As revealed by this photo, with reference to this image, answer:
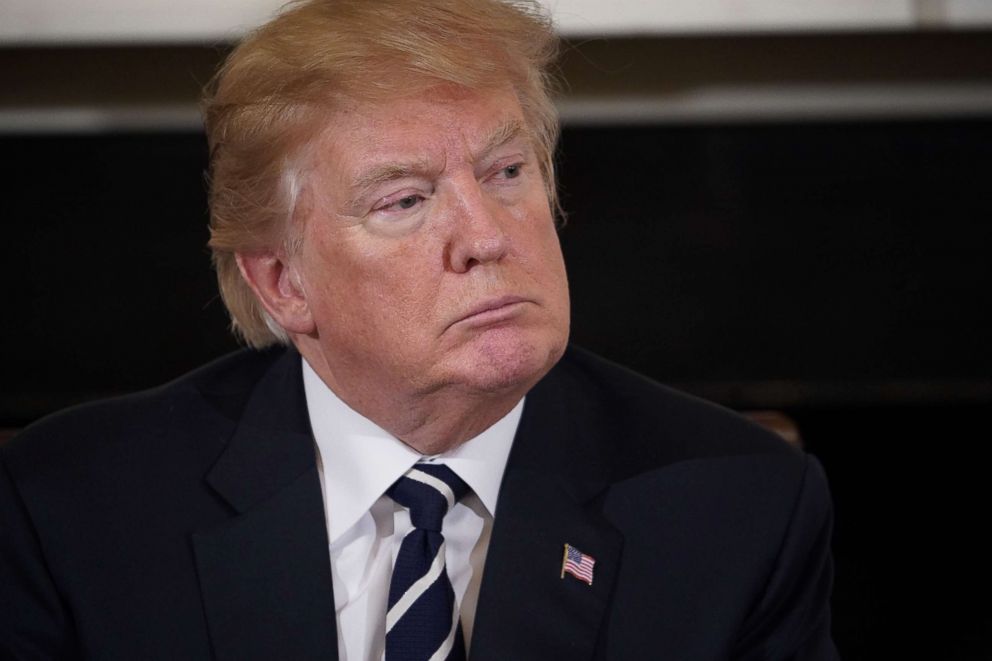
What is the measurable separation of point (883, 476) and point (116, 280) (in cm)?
183

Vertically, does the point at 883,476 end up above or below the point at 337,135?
below

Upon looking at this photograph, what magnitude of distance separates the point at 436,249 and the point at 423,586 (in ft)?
1.27

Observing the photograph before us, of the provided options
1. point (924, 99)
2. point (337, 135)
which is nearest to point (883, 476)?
point (924, 99)

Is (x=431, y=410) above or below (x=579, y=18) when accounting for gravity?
below

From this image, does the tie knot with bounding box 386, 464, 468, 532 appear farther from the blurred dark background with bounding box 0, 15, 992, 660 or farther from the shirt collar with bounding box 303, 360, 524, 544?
the blurred dark background with bounding box 0, 15, 992, 660

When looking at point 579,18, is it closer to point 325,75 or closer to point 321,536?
point 325,75

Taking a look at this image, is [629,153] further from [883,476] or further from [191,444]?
[191,444]

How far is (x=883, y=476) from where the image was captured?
309 cm

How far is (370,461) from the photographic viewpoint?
1591 millimetres

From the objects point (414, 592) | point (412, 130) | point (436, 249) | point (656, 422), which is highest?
point (412, 130)

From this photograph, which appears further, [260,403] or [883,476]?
[883,476]

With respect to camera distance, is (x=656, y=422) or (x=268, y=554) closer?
(x=268, y=554)

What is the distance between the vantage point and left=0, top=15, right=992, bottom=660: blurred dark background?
2.96 metres

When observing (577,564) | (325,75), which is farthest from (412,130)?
(577,564)
